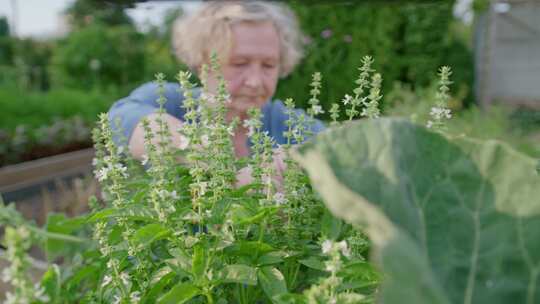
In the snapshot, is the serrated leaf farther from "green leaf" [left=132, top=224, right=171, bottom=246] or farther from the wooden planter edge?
the wooden planter edge

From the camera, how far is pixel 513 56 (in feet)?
Result: 36.7

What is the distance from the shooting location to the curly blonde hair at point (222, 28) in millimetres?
2016

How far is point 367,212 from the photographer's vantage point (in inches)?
18.8

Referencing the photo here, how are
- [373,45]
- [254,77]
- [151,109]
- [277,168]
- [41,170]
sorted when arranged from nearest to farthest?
1. [277,168]
2. [151,109]
3. [254,77]
4. [41,170]
5. [373,45]

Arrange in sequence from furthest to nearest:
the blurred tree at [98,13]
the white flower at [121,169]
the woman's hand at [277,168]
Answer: the blurred tree at [98,13]
the woman's hand at [277,168]
the white flower at [121,169]

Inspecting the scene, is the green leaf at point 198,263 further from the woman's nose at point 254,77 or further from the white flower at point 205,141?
the woman's nose at point 254,77

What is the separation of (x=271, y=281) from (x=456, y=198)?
30cm

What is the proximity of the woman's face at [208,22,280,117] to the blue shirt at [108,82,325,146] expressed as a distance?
0.13m

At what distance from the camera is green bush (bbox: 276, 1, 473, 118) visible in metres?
6.18

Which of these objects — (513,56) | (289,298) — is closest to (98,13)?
(513,56)

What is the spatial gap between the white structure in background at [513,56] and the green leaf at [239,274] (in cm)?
1110

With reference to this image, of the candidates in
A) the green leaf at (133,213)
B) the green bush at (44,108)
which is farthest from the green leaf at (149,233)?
the green bush at (44,108)

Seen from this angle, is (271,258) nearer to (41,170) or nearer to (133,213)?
(133,213)

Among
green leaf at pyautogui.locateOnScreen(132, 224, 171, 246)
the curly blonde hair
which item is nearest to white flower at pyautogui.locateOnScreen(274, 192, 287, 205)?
green leaf at pyautogui.locateOnScreen(132, 224, 171, 246)
